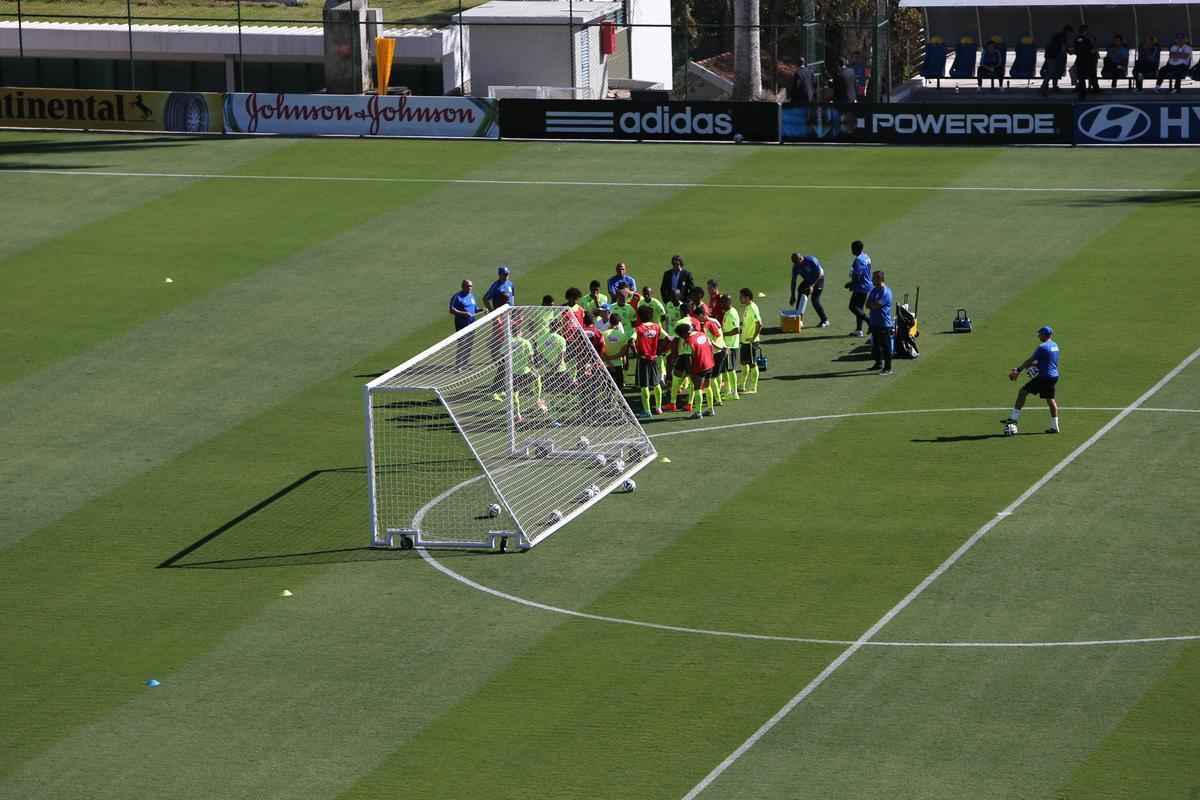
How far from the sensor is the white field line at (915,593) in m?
21.4

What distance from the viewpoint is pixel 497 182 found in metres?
53.5

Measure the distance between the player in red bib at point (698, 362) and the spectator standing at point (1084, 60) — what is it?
31.2 meters

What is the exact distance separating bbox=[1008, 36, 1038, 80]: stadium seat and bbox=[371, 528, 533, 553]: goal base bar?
137 feet

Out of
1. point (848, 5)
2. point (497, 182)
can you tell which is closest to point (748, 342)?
point (497, 182)

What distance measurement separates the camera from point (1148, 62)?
63000 millimetres

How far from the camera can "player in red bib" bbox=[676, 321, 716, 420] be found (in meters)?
34.1

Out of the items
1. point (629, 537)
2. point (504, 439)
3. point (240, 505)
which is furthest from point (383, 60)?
point (629, 537)

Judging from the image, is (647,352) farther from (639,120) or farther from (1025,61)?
(1025,61)

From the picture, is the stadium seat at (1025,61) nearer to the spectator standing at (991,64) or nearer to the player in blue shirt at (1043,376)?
the spectator standing at (991,64)

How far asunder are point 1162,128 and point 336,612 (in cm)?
3532

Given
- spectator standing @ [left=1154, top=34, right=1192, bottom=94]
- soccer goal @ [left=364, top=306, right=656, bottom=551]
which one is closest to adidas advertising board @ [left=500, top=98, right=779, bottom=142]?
spectator standing @ [left=1154, top=34, right=1192, bottom=94]

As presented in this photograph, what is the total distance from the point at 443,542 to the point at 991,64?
4190cm

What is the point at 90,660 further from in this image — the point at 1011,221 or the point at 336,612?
the point at 1011,221

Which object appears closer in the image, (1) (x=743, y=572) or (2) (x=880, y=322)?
(1) (x=743, y=572)
